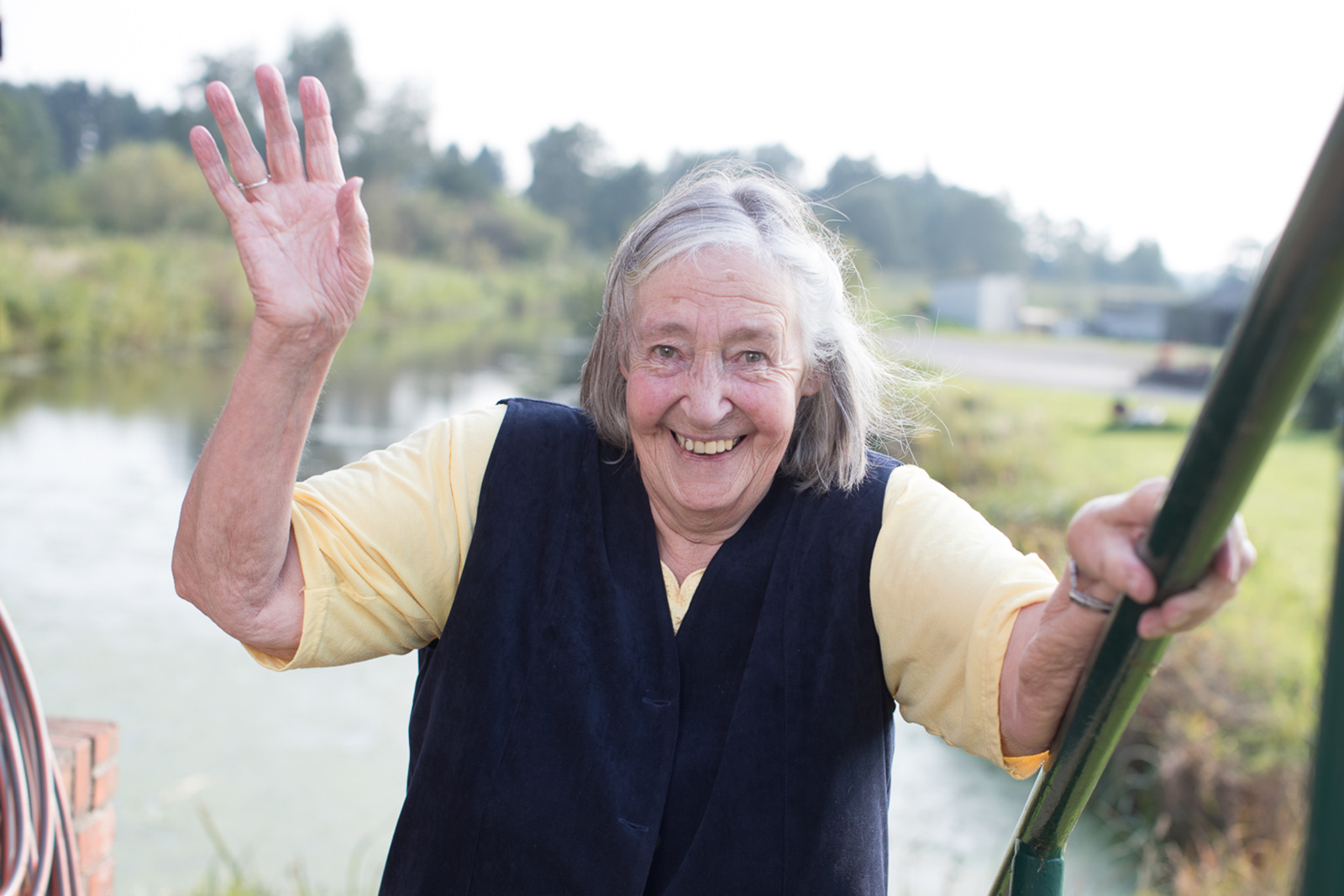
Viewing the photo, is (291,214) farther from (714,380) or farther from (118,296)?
(118,296)

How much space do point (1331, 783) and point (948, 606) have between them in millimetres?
801

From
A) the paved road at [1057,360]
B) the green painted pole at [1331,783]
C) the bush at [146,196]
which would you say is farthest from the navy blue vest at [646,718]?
the bush at [146,196]

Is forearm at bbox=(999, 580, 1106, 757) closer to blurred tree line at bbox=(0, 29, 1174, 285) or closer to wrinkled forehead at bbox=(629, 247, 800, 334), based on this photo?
wrinkled forehead at bbox=(629, 247, 800, 334)

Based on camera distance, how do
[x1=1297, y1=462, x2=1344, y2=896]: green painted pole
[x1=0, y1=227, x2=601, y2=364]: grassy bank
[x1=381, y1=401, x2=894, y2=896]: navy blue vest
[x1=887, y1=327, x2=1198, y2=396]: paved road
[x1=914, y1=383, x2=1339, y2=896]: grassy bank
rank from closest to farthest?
[x1=1297, y1=462, x2=1344, y2=896]: green painted pole → [x1=381, y1=401, x2=894, y2=896]: navy blue vest → [x1=914, y1=383, x2=1339, y2=896]: grassy bank → [x1=0, y1=227, x2=601, y2=364]: grassy bank → [x1=887, y1=327, x2=1198, y2=396]: paved road

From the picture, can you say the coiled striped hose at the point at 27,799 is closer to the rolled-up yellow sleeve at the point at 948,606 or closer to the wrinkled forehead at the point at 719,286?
the wrinkled forehead at the point at 719,286

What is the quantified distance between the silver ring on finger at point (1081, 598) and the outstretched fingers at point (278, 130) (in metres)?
1.02

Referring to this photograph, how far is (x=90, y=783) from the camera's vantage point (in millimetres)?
1986

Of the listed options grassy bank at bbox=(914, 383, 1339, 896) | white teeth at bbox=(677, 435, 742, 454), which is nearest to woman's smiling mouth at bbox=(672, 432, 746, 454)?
white teeth at bbox=(677, 435, 742, 454)

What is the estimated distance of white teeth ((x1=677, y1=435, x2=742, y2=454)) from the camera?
59.0 inches

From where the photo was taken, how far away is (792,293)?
1.54 metres

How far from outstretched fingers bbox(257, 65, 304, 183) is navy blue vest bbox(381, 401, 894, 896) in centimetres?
48

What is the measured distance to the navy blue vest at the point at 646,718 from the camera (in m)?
1.34

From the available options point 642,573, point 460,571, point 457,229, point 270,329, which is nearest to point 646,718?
point 642,573

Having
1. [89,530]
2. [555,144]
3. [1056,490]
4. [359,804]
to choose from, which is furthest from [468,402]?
[555,144]
